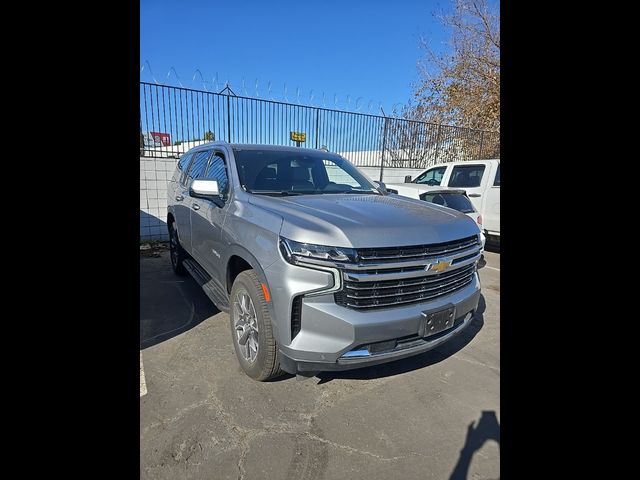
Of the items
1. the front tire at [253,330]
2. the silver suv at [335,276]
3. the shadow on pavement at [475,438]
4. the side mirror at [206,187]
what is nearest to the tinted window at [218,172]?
the silver suv at [335,276]

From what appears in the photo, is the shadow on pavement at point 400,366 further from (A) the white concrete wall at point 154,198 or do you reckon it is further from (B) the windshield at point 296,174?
(A) the white concrete wall at point 154,198

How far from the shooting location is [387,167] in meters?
10.7

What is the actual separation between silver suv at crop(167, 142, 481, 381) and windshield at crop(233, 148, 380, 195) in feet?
0.25

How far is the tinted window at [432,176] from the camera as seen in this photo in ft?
26.9

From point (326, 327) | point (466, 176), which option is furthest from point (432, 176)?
point (326, 327)

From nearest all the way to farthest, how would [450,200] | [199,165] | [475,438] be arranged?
[475,438] < [199,165] < [450,200]

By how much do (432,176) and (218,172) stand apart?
248 inches

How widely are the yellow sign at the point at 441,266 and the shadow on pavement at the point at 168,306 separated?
2.57 m

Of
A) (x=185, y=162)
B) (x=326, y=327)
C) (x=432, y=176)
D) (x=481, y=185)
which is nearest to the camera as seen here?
(x=326, y=327)

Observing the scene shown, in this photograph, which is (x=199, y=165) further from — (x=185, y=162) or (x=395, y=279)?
(x=395, y=279)

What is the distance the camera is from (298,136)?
906cm
